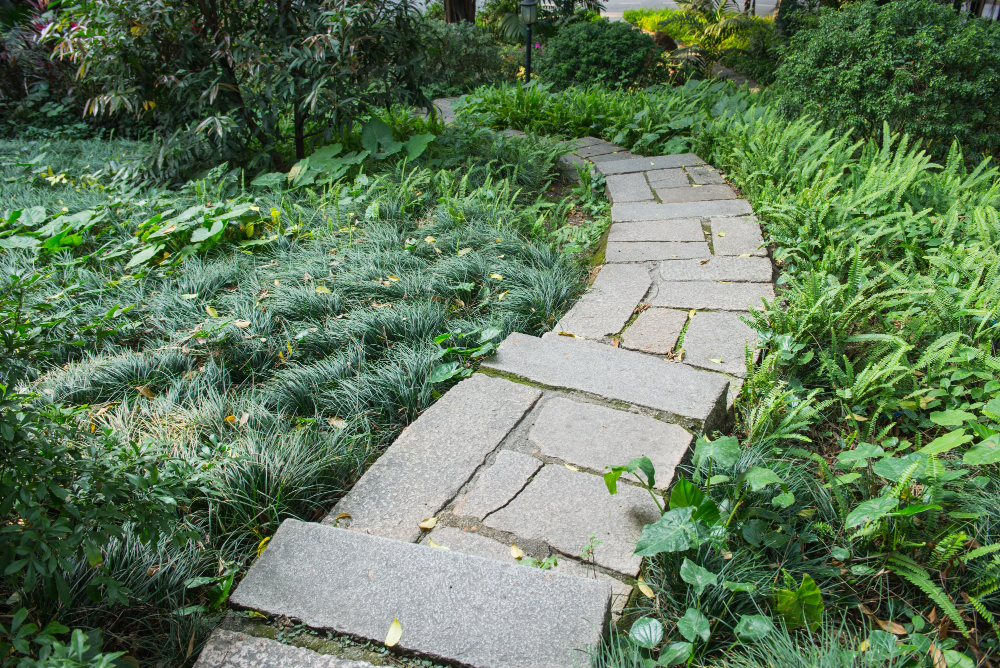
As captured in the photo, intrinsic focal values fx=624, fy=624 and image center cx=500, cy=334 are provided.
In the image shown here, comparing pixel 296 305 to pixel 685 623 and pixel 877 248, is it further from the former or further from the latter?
pixel 877 248

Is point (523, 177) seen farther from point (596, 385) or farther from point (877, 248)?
point (596, 385)

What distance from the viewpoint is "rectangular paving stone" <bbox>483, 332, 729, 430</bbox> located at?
1835 millimetres

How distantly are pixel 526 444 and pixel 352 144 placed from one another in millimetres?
3428

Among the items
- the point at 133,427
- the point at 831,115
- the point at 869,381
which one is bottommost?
the point at 133,427

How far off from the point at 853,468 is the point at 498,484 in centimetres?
89

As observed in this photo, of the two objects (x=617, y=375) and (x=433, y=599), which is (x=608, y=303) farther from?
(x=433, y=599)

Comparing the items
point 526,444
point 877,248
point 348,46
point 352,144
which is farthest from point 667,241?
point 352,144

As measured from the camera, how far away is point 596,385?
196 cm

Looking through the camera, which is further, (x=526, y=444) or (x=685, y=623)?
(x=526, y=444)

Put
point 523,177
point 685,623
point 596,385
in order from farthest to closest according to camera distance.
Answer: point 523,177 → point 596,385 → point 685,623

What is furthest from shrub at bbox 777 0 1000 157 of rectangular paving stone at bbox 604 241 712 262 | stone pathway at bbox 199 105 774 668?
stone pathway at bbox 199 105 774 668

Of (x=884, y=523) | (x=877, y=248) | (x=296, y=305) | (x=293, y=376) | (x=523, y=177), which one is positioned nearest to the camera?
(x=884, y=523)

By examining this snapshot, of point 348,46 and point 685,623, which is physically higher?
point 348,46

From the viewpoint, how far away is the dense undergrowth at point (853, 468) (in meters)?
1.23
